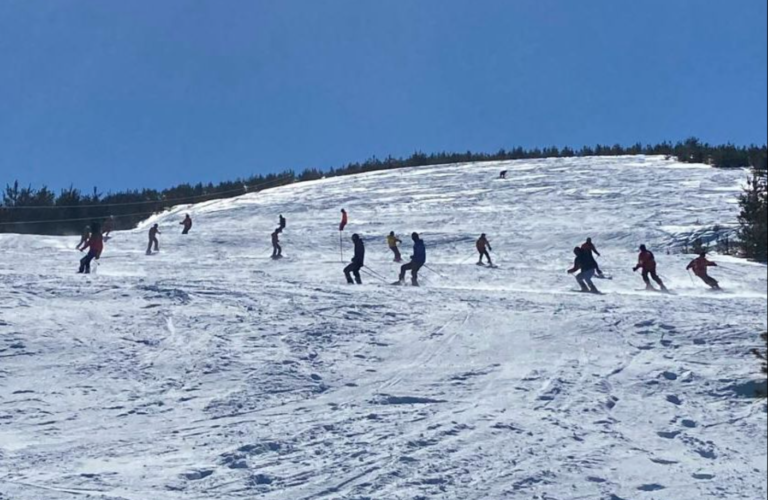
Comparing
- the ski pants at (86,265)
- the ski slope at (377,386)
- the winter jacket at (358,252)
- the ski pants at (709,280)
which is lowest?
the ski slope at (377,386)

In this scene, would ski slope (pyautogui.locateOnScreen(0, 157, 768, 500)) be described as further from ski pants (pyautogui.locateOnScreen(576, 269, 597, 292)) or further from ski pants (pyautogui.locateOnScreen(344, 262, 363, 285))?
ski pants (pyautogui.locateOnScreen(344, 262, 363, 285))

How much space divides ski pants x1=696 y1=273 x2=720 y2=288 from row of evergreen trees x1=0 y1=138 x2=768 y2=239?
1534cm

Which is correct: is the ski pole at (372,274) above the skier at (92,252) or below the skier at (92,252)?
below

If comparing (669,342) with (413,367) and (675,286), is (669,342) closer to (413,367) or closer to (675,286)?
(413,367)

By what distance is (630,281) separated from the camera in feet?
76.7

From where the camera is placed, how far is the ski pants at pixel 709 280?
71.9ft

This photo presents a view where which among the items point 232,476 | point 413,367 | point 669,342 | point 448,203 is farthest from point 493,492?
point 448,203

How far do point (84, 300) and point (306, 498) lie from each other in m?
9.54

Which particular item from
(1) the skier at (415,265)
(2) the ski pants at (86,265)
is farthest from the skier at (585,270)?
(2) the ski pants at (86,265)

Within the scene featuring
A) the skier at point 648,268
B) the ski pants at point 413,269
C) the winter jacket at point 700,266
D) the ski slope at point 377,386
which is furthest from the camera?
the ski pants at point 413,269

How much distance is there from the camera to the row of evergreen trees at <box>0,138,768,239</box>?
42500 mm

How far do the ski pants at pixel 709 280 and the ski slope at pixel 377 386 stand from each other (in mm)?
445

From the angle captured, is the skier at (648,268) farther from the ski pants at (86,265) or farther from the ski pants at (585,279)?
the ski pants at (86,265)

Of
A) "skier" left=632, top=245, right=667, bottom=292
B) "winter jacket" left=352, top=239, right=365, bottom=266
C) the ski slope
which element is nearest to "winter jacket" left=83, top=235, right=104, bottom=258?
the ski slope
